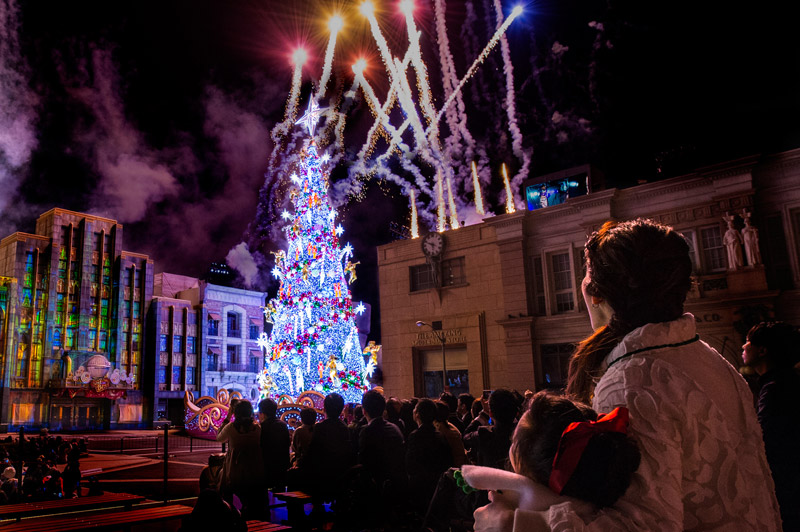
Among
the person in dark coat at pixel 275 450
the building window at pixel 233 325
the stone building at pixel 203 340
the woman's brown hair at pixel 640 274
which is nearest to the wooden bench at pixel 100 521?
the person in dark coat at pixel 275 450

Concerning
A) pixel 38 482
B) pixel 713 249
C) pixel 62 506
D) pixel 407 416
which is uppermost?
pixel 713 249

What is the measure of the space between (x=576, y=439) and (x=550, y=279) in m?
24.3

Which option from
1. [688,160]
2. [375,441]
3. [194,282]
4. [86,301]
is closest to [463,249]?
[688,160]

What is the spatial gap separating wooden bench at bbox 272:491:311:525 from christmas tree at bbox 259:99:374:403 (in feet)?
38.7

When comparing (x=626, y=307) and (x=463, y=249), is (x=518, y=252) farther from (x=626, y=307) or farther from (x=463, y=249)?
(x=626, y=307)

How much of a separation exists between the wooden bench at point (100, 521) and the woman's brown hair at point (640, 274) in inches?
191

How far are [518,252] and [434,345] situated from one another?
6.07 metres

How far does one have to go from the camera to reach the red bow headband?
1.53 m

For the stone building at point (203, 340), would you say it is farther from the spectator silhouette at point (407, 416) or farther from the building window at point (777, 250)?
the spectator silhouette at point (407, 416)

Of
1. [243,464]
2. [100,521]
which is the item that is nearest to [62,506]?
[100,521]

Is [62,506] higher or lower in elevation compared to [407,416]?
lower

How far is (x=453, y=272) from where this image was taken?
90.7 feet

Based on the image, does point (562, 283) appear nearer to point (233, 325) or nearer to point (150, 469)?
point (150, 469)

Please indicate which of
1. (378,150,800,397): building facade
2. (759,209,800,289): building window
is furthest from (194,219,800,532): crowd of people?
(759,209,800,289): building window
